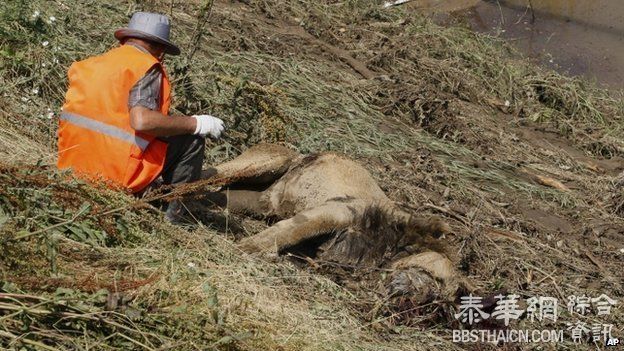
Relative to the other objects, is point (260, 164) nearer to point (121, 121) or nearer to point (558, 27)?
point (121, 121)

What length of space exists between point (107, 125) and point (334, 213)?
1.68 metres

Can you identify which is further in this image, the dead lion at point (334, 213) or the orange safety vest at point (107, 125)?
the dead lion at point (334, 213)

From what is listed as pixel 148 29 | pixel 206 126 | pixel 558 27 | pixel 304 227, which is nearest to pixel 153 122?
pixel 206 126

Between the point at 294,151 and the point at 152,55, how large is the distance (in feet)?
5.76

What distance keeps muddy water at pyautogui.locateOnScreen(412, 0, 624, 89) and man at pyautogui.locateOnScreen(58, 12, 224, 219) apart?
771cm

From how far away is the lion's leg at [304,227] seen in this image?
6676mm

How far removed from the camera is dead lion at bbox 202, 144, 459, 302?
7.02m

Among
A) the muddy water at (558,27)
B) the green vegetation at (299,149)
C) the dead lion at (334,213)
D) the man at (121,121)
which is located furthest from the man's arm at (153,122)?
the muddy water at (558,27)

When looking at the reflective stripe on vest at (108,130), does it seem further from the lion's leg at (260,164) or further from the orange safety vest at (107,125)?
the lion's leg at (260,164)

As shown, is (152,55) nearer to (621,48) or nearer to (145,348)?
(145,348)

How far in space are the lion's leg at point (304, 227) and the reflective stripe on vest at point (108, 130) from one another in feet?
2.86

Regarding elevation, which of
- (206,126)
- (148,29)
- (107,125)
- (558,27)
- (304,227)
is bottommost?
(558,27)

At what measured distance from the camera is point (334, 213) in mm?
7230

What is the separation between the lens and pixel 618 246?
873cm
